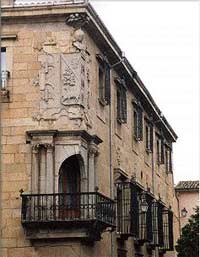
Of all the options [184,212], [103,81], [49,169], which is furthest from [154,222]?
[184,212]

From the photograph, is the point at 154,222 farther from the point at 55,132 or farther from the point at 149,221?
the point at 55,132

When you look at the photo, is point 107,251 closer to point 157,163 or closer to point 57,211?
point 57,211

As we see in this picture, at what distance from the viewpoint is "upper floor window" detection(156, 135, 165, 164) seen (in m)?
33.8

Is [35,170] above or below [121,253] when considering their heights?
above

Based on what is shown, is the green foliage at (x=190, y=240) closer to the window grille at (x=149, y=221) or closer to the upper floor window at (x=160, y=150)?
the window grille at (x=149, y=221)

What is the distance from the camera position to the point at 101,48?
22781mm

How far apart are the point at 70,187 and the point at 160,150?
14.6 metres

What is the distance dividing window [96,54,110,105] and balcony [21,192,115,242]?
4.13 meters

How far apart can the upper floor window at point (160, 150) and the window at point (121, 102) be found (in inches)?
325

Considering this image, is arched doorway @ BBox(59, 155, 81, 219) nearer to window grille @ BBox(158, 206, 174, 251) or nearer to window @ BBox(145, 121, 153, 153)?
window @ BBox(145, 121, 153, 153)

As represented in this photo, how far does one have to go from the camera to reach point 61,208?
63.2ft

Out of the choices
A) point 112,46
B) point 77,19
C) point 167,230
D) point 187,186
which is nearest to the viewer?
point 77,19

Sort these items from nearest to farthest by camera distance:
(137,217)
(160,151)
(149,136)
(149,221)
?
(137,217), (149,221), (149,136), (160,151)

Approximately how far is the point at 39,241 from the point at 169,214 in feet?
43.7
